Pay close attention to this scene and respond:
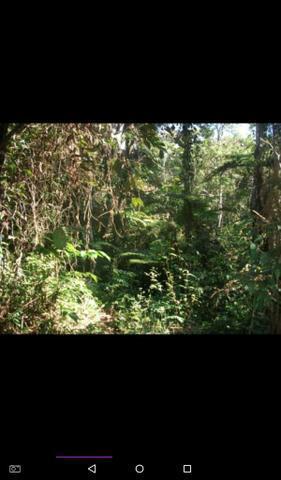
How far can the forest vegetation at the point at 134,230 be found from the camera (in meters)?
1.79

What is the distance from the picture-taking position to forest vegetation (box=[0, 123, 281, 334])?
1.79 meters

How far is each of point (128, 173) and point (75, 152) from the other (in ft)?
1.24

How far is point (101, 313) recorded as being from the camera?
2.85 meters

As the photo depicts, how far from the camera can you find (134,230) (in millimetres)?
3945

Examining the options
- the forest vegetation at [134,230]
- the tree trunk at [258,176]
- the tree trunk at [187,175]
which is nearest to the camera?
the forest vegetation at [134,230]
